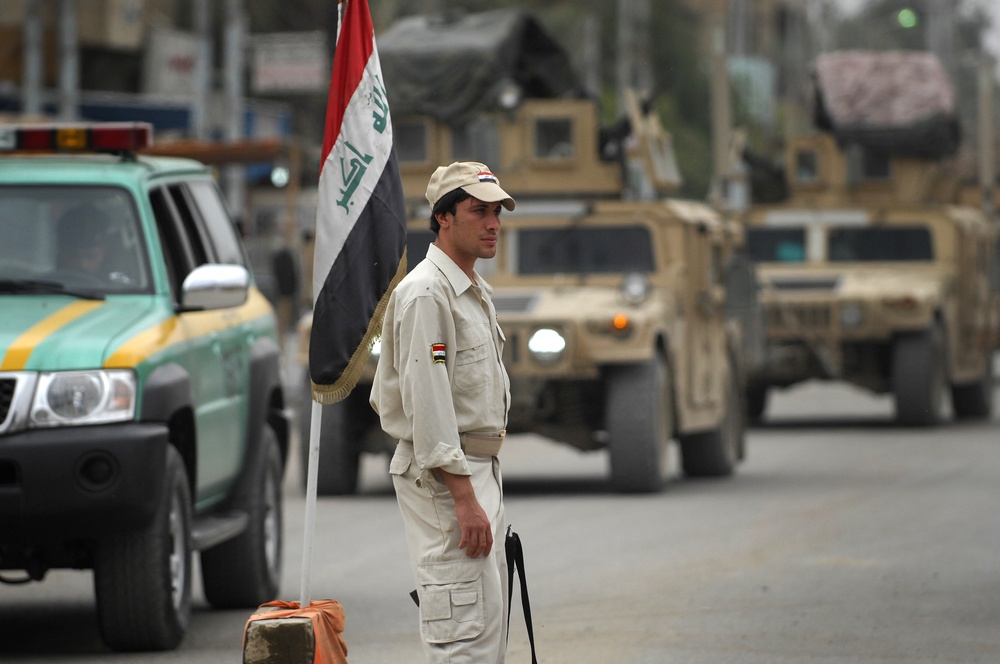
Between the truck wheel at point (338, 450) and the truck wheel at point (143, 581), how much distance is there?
579 centimetres

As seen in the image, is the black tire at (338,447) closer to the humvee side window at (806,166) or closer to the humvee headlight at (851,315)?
the humvee headlight at (851,315)

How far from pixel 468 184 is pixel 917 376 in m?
14.2

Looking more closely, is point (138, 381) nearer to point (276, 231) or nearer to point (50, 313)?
point (50, 313)

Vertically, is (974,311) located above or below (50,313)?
below

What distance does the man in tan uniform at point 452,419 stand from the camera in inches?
203

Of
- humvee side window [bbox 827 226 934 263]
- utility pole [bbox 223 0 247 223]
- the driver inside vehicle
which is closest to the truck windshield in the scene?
the driver inside vehicle

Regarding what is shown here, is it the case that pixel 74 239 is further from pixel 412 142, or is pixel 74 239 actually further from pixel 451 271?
pixel 412 142

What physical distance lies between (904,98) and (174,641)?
15.6m

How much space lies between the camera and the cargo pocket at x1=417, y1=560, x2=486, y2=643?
5.14m

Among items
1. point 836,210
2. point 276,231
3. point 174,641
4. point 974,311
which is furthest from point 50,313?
point 276,231

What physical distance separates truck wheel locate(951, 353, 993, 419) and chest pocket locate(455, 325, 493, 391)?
16.7 m

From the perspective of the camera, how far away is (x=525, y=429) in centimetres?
1347

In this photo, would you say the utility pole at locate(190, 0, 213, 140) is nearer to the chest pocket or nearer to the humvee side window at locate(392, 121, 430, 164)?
the humvee side window at locate(392, 121, 430, 164)

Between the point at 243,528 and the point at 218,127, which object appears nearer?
the point at 243,528
